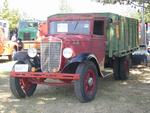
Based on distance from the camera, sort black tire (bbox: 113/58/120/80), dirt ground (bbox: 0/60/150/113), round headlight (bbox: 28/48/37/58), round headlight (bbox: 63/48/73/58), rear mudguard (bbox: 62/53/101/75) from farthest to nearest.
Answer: black tire (bbox: 113/58/120/80)
round headlight (bbox: 28/48/37/58)
round headlight (bbox: 63/48/73/58)
rear mudguard (bbox: 62/53/101/75)
dirt ground (bbox: 0/60/150/113)

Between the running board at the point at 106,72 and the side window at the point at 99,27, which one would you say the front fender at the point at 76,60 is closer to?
the side window at the point at 99,27

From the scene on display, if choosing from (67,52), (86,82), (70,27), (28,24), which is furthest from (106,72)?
(28,24)

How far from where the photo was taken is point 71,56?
380 inches

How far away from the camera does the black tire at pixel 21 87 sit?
9.83 metres

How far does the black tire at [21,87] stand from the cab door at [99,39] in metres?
1.89

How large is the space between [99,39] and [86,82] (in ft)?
5.62

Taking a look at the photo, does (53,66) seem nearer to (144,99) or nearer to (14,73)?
(14,73)

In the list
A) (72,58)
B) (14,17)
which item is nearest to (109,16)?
(72,58)

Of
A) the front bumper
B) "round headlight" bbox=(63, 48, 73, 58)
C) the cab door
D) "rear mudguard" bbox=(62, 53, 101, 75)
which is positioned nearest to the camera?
the front bumper

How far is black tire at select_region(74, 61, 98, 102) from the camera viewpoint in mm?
9213

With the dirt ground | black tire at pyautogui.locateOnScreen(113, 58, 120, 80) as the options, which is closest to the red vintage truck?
the dirt ground

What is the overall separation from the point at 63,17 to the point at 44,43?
1.51 m

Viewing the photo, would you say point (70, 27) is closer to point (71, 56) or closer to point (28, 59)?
point (71, 56)

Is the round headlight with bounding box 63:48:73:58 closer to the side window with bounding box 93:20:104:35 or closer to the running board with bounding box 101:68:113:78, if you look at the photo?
the side window with bounding box 93:20:104:35
